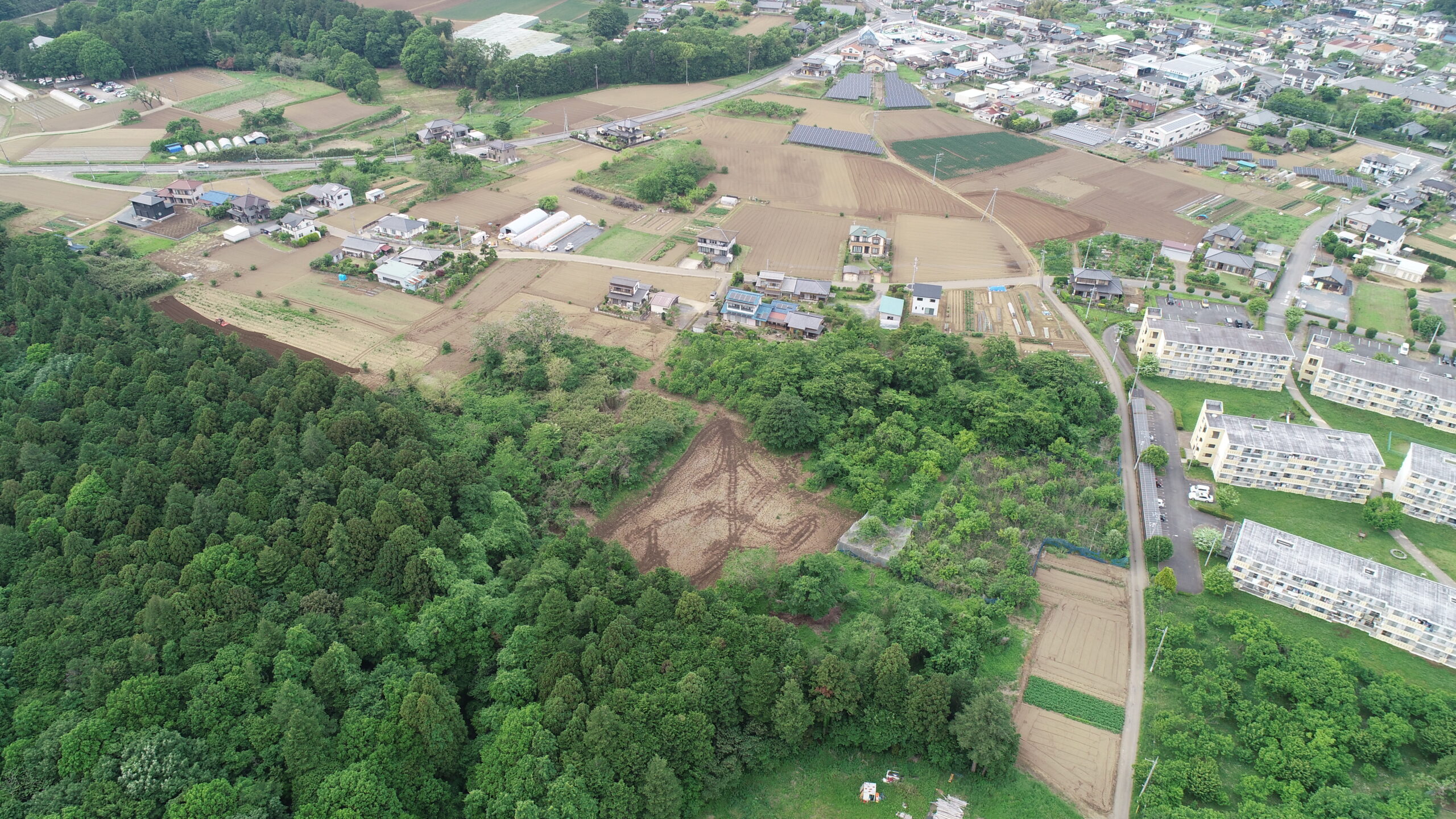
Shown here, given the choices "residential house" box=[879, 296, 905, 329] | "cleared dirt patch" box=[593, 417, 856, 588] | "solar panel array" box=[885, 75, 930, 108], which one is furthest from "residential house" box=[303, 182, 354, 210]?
"solar panel array" box=[885, 75, 930, 108]

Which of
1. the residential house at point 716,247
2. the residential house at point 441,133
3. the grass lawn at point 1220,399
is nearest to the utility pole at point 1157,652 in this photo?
the grass lawn at point 1220,399

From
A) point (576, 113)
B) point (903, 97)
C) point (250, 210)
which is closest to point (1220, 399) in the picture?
point (903, 97)

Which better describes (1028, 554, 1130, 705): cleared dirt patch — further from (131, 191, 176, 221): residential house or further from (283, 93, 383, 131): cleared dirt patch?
(283, 93, 383, 131): cleared dirt patch

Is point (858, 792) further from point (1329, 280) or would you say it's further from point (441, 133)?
point (441, 133)

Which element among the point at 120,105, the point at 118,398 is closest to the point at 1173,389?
the point at 118,398

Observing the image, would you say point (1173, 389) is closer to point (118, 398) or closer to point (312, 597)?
point (312, 597)

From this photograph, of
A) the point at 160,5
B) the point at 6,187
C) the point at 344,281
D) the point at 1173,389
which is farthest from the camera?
the point at 160,5

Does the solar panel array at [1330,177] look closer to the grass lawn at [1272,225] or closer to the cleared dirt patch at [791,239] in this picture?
the grass lawn at [1272,225]
